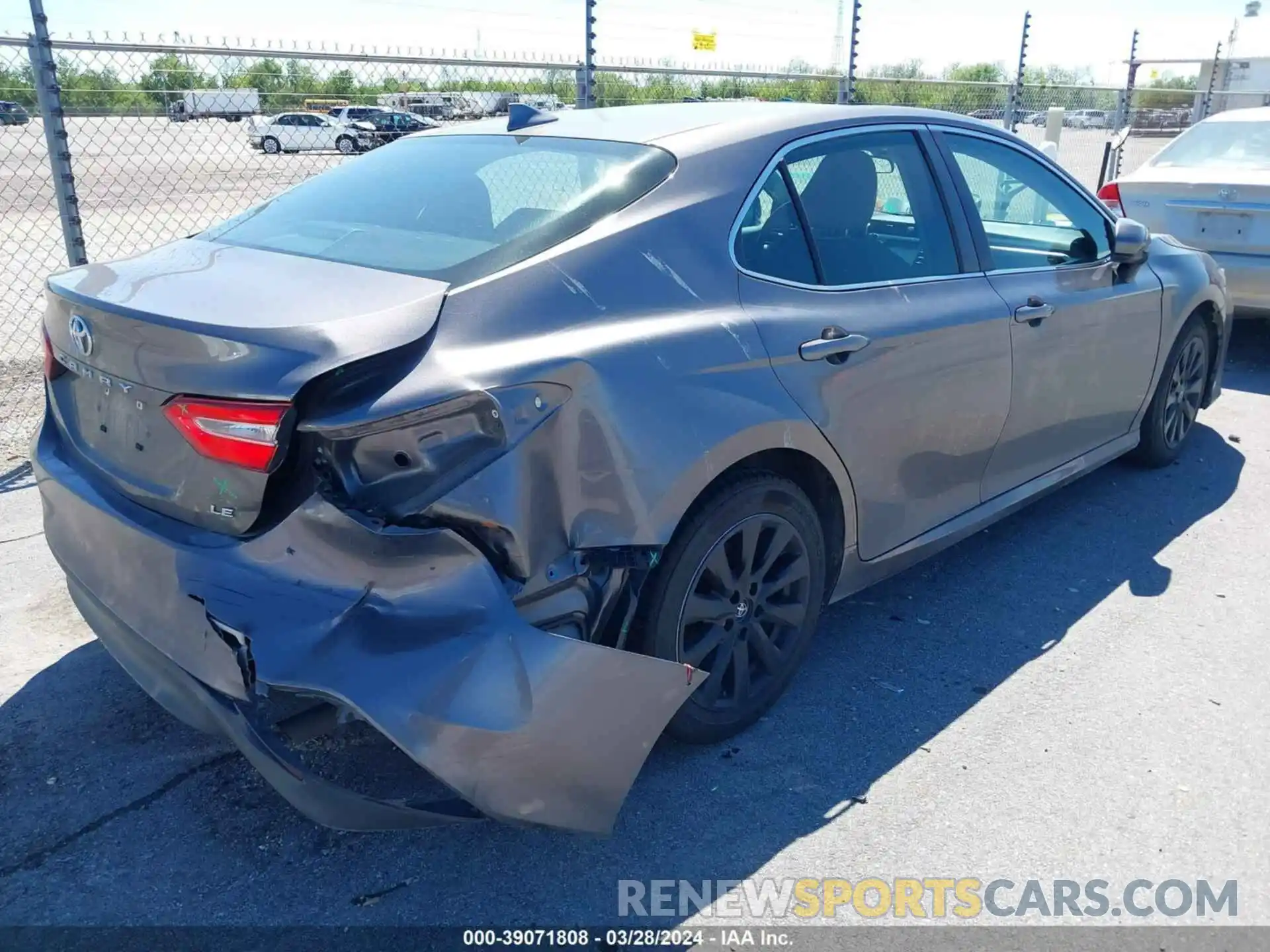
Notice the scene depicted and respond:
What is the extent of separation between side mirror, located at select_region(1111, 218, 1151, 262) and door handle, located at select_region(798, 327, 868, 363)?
1874 millimetres

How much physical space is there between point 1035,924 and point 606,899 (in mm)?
1015

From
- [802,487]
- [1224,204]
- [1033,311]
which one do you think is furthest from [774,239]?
[1224,204]

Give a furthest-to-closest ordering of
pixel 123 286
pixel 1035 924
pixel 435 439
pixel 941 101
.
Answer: pixel 941 101 → pixel 123 286 → pixel 1035 924 → pixel 435 439

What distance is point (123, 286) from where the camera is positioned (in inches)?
104

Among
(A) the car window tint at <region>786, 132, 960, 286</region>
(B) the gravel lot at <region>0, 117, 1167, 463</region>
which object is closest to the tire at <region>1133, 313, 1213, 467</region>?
(A) the car window tint at <region>786, 132, 960, 286</region>

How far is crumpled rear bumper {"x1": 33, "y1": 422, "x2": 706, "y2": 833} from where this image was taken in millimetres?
2145

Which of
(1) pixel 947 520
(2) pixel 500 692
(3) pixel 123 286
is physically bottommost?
(1) pixel 947 520

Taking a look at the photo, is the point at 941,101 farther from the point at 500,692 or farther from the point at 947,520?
the point at 500,692

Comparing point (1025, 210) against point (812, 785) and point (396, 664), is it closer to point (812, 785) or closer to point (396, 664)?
point (812, 785)

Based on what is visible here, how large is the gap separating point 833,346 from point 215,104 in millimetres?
5925

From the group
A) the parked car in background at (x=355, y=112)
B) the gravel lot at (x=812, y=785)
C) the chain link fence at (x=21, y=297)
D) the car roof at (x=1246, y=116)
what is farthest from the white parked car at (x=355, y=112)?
the car roof at (x=1246, y=116)

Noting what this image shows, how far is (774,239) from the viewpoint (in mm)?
3057

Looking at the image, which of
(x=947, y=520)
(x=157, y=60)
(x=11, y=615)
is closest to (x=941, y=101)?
(x=157, y=60)

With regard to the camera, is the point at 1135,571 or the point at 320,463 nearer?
the point at 320,463
